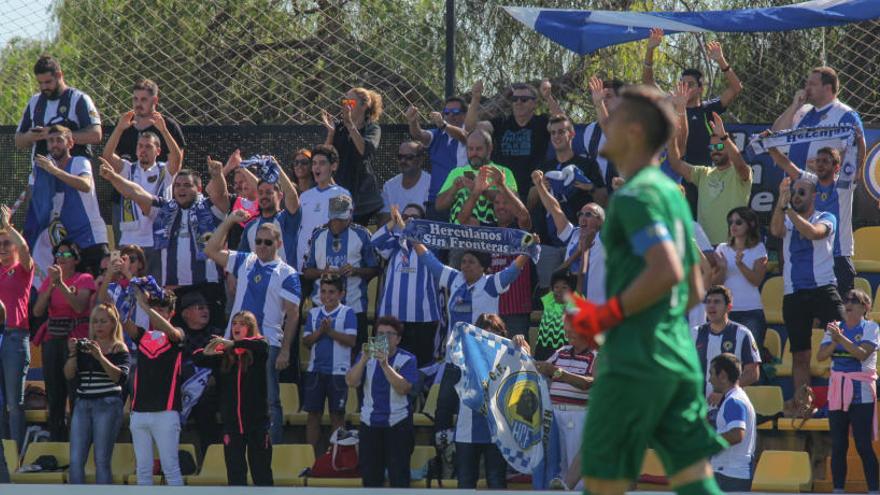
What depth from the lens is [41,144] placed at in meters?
10.6

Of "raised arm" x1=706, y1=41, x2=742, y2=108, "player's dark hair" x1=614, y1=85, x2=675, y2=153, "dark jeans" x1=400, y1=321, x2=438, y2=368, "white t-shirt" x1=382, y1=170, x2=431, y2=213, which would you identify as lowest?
"dark jeans" x1=400, y1=321, x2=438, y2=368

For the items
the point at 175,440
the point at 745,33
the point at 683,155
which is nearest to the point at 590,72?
the point at 745,33

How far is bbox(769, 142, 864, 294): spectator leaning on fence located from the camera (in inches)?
373

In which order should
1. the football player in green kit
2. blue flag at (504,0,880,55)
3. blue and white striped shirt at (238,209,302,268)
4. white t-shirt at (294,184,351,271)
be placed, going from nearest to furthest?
the football player in green kit, white t-shirt at (294,184,351,271), blue and white striped shirt at (238,209,302,268), blue flag at (504,0,880,55)

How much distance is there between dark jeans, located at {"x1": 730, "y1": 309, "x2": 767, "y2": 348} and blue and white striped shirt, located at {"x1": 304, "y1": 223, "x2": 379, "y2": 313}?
8.27 ft

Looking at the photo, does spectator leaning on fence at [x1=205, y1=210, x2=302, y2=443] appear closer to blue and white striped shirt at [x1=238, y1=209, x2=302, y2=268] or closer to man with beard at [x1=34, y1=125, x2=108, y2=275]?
blue and white striped shirt at [x1=238, y1=209, x2=302, y2=268]

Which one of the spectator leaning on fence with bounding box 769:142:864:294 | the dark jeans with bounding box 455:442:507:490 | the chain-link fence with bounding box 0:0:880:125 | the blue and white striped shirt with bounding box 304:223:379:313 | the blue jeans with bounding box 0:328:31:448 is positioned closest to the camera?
the dark jeans with bounding box 455:442:507:490

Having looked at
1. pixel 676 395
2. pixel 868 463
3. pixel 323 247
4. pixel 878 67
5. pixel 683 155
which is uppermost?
pixel 878 67

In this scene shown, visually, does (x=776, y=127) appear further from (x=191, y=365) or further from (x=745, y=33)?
(x=191, y=365)

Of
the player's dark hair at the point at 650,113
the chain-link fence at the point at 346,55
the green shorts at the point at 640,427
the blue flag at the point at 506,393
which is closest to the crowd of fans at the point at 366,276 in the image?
the blue flag at the point at 506,393

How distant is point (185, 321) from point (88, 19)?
442 cm

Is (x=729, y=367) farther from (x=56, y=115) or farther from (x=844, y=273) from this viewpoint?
(x=56, y=115)

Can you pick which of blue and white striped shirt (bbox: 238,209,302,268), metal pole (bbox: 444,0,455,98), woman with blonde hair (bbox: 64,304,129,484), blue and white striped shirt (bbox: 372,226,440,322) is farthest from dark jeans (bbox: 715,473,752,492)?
metal pole (bbox: 444,0,455,98)

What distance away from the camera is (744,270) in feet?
30.5
